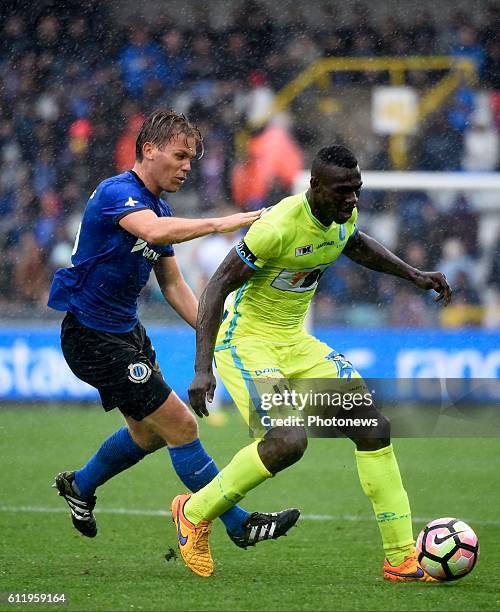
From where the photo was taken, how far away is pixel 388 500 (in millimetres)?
5176

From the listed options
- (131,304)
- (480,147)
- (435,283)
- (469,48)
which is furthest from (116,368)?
(469,48)

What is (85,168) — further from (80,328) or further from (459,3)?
(80,328)

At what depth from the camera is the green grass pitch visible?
4770 mm

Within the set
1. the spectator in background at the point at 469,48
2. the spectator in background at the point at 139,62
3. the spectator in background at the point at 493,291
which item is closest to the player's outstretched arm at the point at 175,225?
the spectator in background at the point at 493,291

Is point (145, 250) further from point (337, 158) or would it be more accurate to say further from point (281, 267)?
point (337, 158)

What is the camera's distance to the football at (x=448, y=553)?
16.4 ft

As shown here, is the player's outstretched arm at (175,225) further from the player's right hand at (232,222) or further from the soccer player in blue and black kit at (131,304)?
the soccer player in blue and black kit at (131,304)

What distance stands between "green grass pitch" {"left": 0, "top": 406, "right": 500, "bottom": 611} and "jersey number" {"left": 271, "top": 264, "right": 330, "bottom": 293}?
4.14 ft

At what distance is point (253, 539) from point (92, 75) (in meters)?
9.62

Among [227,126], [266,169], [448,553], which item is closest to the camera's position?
[448,553]

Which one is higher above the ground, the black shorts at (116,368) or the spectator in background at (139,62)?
the spectator in background at (139,62)

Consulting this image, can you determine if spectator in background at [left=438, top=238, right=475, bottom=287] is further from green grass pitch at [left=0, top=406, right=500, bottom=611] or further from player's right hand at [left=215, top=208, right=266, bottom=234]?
player's right hand at [left=215, top=208, right=266, bottom=234]

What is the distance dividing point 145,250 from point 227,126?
27.0 ft

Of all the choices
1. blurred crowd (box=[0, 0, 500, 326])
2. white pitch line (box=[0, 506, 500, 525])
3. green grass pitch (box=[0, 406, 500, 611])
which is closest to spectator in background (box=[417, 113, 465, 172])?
blurred crowd (box=[0, 0, 500, 326])
